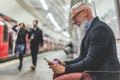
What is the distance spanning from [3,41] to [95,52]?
9234 mm

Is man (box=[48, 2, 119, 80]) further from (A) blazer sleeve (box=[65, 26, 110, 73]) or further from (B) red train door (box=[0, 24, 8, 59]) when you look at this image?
(B) red train door (box=[0, 24, 8, 59])

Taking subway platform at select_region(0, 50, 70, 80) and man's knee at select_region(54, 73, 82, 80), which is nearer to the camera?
man's knee at select_region(54, 73, 82, 80)

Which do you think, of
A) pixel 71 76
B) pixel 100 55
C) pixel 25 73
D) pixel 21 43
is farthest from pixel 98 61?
pixel 21 43

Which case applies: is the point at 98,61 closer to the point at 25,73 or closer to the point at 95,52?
the point at 95,52

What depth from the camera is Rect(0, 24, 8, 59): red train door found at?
1074 cm

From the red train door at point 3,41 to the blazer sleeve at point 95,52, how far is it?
8.79 meters

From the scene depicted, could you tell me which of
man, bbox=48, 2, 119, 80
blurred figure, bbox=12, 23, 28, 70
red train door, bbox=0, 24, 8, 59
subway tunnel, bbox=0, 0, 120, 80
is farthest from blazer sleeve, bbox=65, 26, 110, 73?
red train door, bbox=0, 24, 8, 59

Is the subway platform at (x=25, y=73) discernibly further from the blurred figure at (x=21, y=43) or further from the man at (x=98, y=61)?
the man at (x=98, y=61)

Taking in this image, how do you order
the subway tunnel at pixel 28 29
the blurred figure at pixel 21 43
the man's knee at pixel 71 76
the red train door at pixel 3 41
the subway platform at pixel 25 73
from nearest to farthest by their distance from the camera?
the man's knee at pixel 71 76, the subway tunnel at pixel 28 29, the subway platform at pixel 25 73, the blurred figure at pixel 21 43, the red train door at pixel 3 41

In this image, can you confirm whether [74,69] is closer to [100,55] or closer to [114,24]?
[100,55]

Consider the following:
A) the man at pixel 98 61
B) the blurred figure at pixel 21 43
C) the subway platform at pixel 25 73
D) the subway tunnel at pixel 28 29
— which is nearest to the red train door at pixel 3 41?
the subway tunnel at pixel 28 29

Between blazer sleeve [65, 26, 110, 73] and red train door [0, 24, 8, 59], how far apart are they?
8.79m

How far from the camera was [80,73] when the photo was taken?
2.16 m

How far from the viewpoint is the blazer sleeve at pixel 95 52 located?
2158 millimetres
